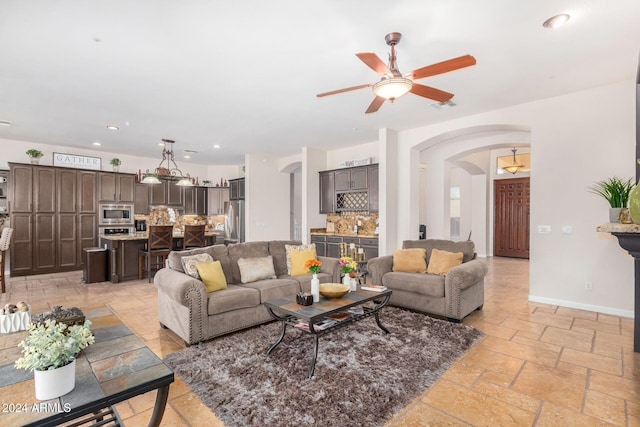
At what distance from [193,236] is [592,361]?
20.9 ft

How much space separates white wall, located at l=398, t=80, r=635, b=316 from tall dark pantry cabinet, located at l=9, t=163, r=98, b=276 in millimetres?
8430

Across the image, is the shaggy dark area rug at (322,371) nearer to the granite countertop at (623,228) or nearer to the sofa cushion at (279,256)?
the sofa cushion at (279,256)

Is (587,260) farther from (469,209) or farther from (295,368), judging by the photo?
(469,209)

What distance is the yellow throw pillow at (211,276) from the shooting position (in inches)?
135

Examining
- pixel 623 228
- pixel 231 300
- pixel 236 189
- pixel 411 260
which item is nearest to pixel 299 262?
pixel 231 300

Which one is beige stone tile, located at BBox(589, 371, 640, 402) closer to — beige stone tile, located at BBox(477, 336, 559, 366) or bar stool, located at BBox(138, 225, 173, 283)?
beige stone tile, located at BBox(477, 336, 559, 366)

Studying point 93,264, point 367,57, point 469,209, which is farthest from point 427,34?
point 469,209

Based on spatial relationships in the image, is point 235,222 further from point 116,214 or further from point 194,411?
point 194,411

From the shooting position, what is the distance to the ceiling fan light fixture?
262 cm

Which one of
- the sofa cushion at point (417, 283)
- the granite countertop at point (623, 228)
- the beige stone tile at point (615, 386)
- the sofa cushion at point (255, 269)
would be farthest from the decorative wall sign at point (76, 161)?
the beige stone tile at point (615, 386)

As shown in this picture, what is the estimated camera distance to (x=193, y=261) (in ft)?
11.6

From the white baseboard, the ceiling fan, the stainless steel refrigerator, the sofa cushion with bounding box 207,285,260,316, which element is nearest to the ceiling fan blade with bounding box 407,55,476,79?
the ceiling fan

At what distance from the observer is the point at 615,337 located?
331 cm

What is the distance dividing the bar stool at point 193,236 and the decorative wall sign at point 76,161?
3140 millimetres
